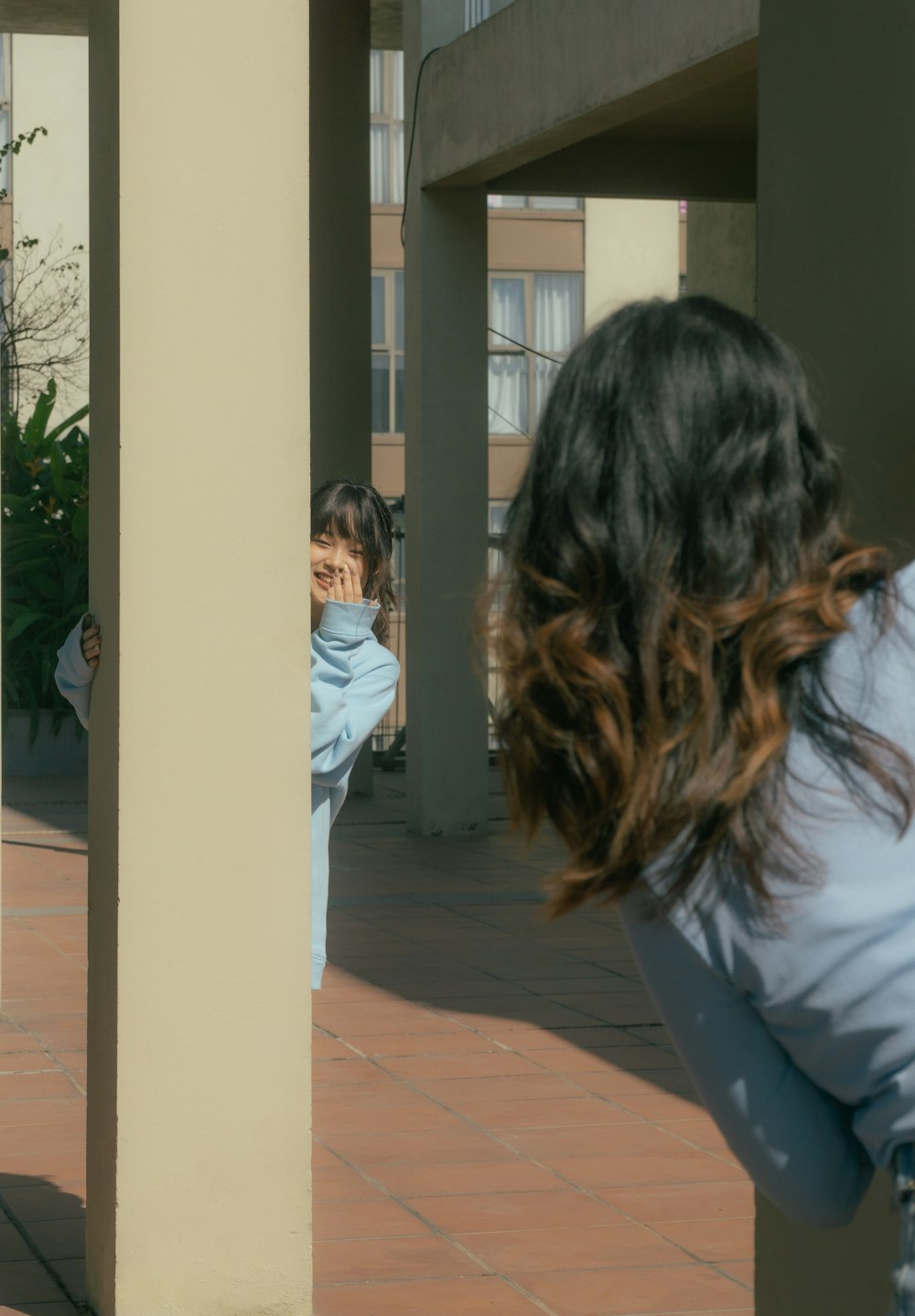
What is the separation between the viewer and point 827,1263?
2.70 meters

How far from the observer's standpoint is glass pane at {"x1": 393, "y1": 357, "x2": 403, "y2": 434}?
34.6 metres

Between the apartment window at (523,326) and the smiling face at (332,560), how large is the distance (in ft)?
99.5

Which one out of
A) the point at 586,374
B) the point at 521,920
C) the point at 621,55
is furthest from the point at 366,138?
the point at 586,374

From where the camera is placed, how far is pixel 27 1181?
4.94 m

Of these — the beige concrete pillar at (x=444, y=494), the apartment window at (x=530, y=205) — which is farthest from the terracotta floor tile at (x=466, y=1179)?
the apartment window at (x=530, y=205)

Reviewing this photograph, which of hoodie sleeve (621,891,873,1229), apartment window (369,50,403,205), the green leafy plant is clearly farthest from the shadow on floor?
apartment window (369,50,403,205)

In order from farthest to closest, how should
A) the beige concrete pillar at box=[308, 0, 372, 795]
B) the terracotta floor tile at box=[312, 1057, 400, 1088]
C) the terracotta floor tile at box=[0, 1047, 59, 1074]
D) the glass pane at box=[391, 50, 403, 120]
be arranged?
1. the glass pane at box=[391, 50, 403, 120]
2. the beige concrete pillar at box=[308, 0, 372, 795]
3. the terracotta floor tile at box=[0, 1047, 59, 1074]
4. the terracotta floor tile at box=[312, 1057, 400, 1088]

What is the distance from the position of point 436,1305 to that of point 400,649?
61.4ft

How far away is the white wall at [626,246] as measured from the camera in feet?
102

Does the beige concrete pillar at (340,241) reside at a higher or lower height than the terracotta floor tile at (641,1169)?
higher

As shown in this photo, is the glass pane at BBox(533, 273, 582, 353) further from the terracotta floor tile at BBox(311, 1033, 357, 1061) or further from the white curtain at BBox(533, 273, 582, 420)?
the terracotta floor tile at BBox(311, 1033, 357, 1061)

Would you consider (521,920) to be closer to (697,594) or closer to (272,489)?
(272,489)

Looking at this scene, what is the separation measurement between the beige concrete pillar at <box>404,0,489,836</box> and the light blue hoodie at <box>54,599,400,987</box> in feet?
25.7

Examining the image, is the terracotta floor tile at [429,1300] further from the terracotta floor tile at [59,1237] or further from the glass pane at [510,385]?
the glass pane at [510,385]
